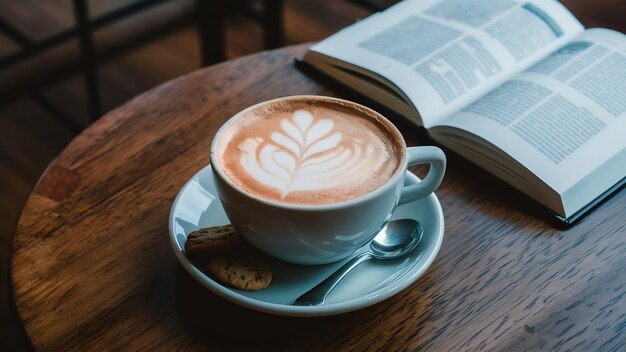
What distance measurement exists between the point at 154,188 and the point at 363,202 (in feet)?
0.93

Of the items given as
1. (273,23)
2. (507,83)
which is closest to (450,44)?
(507,83)

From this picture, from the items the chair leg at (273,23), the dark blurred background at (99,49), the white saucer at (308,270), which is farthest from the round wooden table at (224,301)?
the chair leg at (273,23)

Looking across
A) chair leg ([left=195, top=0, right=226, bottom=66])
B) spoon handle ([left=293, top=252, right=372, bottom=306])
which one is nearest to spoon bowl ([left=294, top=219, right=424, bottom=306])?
spoon handle ([left=293, top=252, right=372, bottom=306])

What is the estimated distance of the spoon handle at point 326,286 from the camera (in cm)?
63

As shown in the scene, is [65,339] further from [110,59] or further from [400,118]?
[110,59]

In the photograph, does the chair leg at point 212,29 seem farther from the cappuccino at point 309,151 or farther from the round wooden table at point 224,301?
Answer: the cappuccino at point 309,151

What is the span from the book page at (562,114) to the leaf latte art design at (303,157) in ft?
0.68

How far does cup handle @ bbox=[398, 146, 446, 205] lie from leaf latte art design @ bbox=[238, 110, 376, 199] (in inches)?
1.6

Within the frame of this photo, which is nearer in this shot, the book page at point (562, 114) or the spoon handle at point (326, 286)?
the spoon handle at point (326, 286)

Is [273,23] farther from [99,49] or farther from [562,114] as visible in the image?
[562,114]

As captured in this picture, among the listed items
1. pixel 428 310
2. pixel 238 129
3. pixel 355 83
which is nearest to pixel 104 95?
pixel 355 83

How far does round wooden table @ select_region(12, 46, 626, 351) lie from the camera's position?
0.63 meters

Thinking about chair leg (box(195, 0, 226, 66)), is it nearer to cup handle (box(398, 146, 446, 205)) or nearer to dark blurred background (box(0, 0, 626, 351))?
dark blurred background (box(0, 0, 626, 351))

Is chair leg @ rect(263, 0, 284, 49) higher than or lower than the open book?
lower
